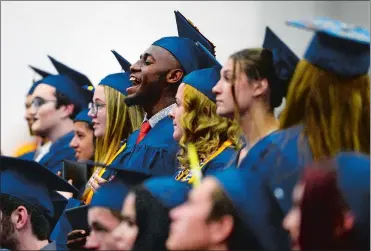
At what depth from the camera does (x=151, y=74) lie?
3.37 meters

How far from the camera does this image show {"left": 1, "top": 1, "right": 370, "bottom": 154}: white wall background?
3.73 m

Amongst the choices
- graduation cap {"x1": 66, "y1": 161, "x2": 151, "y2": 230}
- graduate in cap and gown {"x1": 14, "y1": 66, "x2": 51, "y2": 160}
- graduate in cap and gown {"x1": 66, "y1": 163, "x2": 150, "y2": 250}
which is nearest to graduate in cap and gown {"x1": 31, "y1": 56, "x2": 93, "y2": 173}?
graduate in cap and gown {"x1": 14, "y1": 66, "x2": 51, "y2": 160}

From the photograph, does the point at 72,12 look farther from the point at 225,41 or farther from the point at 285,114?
the point at 285,114

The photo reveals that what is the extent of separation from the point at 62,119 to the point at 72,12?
1.18 metres

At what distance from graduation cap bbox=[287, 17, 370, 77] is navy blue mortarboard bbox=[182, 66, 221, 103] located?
0.77 m

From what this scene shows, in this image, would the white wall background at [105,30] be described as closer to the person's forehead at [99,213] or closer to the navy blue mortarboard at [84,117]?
the navy blue mortarboard at [84,117]

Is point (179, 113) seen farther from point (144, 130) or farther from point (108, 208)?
point (108, 208)

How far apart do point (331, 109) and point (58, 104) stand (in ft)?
9.50

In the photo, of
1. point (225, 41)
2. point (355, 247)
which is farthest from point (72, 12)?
point (355, 247)

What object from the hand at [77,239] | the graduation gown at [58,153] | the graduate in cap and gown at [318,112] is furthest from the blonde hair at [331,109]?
the graduation gown at [58,153]

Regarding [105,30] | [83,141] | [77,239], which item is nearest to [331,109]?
[77,239]

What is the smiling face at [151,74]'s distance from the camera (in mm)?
3375

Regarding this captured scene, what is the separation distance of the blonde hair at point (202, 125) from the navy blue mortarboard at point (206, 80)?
A: 0.01 meters

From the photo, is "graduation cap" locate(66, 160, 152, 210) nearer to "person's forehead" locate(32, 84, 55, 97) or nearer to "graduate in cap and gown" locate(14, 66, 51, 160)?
"person's forehead" locate(32, 84, 55, 97)
